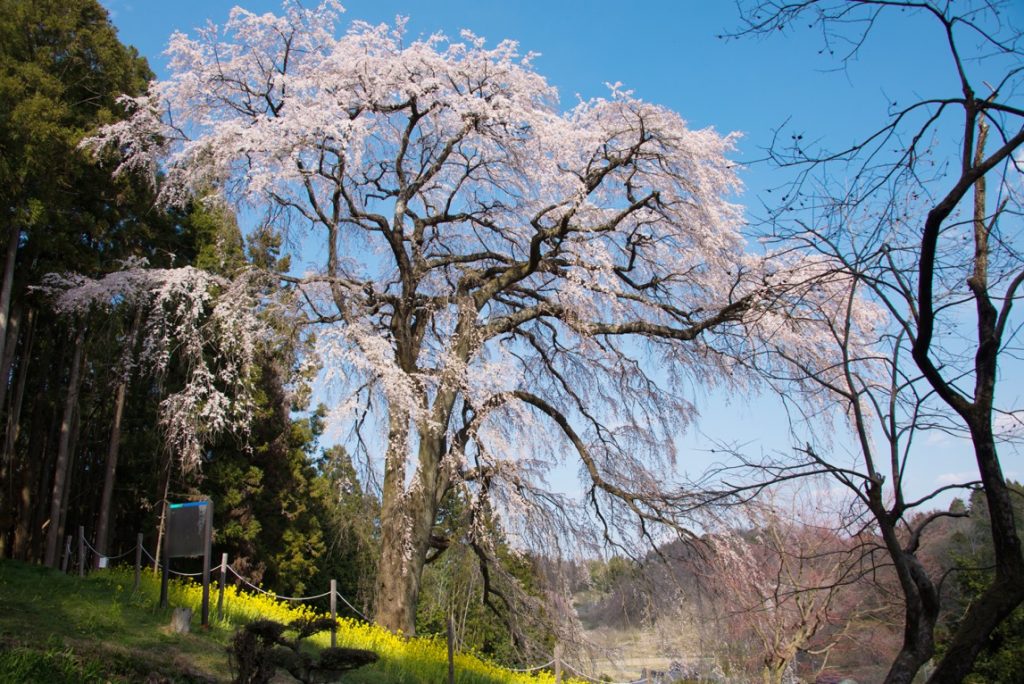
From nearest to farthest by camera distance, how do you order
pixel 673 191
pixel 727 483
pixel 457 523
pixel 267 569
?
1. pixel 727 483
2. pixel 673 191
3. pixel 457 523
4. pixel 267 569

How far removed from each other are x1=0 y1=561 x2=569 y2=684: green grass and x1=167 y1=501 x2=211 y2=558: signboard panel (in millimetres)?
739

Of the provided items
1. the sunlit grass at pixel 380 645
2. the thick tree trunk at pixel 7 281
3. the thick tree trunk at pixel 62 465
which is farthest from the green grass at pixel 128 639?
the thick tree trunk at pixel 7 281

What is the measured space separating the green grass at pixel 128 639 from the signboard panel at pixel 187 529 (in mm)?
739

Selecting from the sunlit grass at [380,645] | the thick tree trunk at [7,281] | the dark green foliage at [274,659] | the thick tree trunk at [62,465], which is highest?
the thick tree trunk at [7,281]

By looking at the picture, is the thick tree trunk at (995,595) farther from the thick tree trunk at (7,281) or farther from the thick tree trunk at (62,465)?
the thick tree trunk at (62,465)

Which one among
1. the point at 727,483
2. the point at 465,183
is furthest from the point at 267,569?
the point at 727,483

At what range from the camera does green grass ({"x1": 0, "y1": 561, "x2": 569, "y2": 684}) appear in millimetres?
5199

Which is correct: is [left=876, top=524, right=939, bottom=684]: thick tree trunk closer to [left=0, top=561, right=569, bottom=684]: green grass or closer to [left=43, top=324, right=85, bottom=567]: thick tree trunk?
[left=0, top=561, right=569, bottom=684]: green grass

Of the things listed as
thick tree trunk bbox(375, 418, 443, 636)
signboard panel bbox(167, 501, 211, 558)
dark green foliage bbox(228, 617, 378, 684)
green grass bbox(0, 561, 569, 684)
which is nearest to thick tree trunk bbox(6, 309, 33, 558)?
green grass bbox(0, 561, 569, 684)

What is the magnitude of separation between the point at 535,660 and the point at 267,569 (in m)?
10.8

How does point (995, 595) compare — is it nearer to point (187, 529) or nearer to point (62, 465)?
point (187, 529)

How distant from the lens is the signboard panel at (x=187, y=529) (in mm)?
7680

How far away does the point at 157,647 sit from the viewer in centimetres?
649

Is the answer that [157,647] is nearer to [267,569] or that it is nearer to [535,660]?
[535,660]
